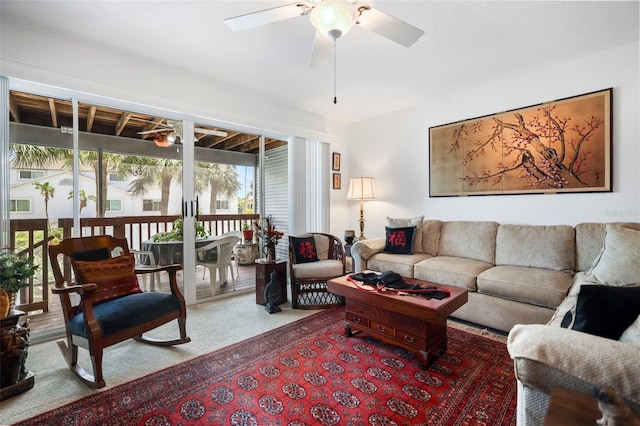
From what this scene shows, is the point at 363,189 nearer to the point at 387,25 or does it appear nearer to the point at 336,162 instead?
the point at 336,162

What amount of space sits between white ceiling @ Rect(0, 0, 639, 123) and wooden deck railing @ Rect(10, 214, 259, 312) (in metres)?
1.59

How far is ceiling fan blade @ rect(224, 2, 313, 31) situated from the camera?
1.66 metres

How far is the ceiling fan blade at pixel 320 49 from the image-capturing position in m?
1.89

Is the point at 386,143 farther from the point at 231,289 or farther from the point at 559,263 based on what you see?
the point at 231,289

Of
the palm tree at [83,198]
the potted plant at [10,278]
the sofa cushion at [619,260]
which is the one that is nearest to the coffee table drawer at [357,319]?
the sofa cushion at [619,260]

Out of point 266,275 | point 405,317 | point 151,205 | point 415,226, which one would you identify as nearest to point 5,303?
point 151,205

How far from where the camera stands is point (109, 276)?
7.22 feet

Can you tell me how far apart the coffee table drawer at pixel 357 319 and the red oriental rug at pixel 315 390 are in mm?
163

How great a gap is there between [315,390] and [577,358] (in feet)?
4.34

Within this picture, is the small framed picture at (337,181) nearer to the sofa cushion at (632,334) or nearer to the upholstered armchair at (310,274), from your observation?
the upholstered armchair at (310,274)

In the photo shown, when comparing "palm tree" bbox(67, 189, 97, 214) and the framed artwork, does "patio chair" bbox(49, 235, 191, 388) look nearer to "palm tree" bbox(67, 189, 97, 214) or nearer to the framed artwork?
"palm tree" bbox(67, 189, 97, 214)

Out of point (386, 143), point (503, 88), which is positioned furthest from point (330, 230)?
point (503, 88)

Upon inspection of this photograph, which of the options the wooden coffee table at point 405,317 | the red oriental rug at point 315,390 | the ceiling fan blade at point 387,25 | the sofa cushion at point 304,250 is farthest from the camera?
the sofa cushion at point 304,250

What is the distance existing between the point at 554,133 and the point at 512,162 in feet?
1.44
